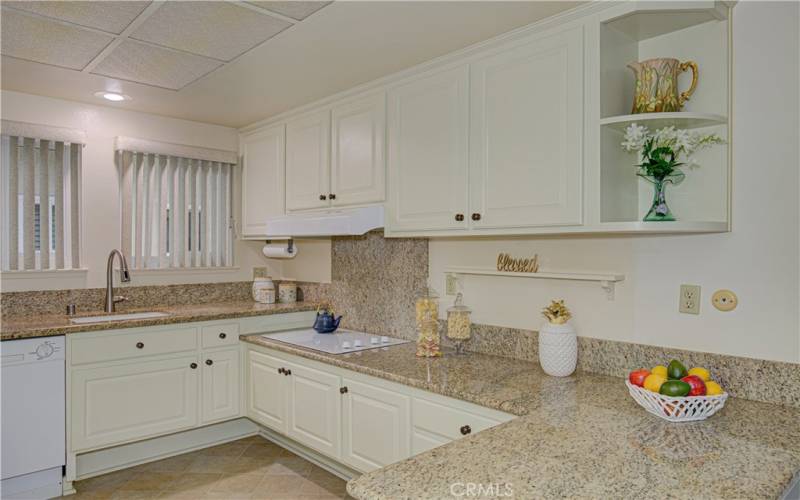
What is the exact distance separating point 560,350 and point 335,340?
4.65 ft

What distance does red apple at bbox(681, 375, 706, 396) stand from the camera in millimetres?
1680

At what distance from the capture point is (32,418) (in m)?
2.66

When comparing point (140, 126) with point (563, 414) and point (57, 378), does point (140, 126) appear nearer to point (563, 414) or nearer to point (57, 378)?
point (57, 378)

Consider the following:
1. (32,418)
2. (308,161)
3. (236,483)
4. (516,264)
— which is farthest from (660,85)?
(32,418)

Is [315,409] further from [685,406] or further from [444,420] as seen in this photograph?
[685,406]

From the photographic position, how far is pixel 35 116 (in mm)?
3156

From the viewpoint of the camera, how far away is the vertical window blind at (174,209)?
139 inches

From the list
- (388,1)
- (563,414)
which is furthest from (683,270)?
(388,1)

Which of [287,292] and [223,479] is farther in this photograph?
[287,292]

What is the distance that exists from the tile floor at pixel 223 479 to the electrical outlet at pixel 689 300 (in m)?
1.87

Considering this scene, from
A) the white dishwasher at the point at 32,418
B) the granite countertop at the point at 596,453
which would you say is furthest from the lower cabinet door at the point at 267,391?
the granite countertop at the point at 596,453

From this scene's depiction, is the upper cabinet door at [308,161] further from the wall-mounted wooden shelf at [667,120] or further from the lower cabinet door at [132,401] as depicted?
the wall-mounted wooden shelf at [667,120]

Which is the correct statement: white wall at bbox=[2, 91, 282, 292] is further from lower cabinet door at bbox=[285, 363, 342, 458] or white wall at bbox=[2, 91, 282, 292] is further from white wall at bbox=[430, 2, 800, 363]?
white wall at bbox=[430, 2, 800, 363]

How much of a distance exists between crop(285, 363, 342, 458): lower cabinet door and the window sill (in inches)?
58.3
